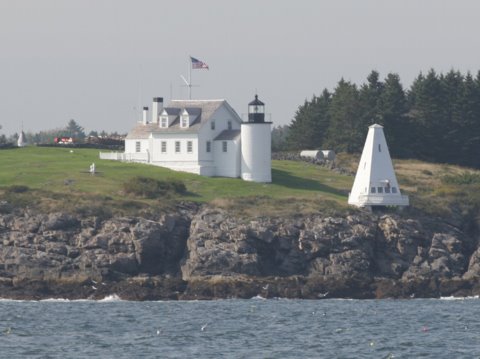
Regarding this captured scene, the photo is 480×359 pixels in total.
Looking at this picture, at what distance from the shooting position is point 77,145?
132750 mm

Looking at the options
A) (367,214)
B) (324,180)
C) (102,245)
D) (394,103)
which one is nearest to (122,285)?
(102,245)

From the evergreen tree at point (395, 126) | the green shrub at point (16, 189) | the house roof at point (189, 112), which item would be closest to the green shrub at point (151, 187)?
the green shrub at point (16, 189)

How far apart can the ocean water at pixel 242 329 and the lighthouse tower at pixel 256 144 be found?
20870mm

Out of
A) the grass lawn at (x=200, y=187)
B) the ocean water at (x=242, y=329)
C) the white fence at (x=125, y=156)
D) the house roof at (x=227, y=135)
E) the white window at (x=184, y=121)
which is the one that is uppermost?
the white window at (x=184, y=121)

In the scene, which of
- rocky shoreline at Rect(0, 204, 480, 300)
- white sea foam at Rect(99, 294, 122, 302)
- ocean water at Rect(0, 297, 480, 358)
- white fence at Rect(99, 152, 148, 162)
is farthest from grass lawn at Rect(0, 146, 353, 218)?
ocean water at Rect(0, 297, 480, 358)

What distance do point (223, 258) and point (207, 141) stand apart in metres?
21.1

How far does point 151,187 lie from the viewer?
105188 mm

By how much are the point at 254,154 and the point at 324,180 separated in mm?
7067

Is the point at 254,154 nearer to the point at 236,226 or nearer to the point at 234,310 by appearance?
the point at 236,226

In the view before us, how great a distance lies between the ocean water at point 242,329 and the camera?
6881 centimetres

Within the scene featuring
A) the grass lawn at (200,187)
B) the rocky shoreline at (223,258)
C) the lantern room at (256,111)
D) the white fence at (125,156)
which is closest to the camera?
the rocky shoreline at (223,258)

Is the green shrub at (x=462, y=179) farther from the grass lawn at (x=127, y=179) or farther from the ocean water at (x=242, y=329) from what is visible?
the ocean water at (x=242, y=329)

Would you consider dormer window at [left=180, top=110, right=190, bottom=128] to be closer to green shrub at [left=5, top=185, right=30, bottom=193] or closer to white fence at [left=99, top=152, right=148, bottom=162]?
white fence at [left=99, top=152, right=148, bottom=162]

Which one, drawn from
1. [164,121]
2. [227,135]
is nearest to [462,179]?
[227,135]
